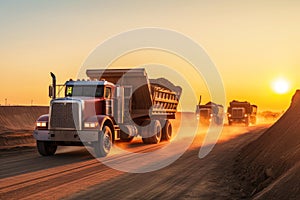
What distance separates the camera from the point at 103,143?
14.3 meters

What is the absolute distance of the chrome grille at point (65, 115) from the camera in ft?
45.4

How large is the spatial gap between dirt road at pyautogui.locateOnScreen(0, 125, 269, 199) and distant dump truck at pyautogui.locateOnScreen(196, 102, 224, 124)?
104 feet

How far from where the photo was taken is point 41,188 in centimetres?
849

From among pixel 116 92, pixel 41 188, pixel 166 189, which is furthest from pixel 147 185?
pixel 116 92

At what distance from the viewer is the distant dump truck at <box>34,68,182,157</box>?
45.6 ft

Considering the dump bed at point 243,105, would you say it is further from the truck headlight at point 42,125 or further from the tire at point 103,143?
the truck headlight at point 42,125

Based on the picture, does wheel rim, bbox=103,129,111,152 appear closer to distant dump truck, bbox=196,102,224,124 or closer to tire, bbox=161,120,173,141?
tire, bbox=161,120,173,141

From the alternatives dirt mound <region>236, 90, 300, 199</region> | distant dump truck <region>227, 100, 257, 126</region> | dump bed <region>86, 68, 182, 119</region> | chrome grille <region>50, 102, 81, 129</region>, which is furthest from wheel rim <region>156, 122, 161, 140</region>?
distant dump truck <region>227, 100, 257, 126</region>

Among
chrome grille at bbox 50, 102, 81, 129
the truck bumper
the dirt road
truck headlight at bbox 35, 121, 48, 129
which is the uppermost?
chrome grille at bbox 50, 102, 81, 129

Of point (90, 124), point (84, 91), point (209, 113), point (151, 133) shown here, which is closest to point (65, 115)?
point (90, 124)

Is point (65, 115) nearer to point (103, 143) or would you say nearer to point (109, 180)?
point (103, 143)

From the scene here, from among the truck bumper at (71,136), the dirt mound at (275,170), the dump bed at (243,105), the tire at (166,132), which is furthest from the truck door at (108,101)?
the dump bed at (243,105)

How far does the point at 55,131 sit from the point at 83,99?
5.49 ft

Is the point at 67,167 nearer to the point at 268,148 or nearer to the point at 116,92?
the point at 116,92
